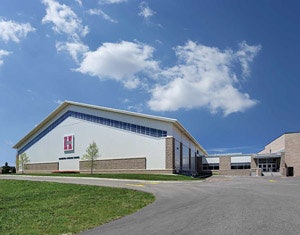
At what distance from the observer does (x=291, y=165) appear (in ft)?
197

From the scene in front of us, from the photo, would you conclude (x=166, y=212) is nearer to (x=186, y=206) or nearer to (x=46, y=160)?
(x=186, y=206)

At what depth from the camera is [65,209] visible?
1323 centimetres

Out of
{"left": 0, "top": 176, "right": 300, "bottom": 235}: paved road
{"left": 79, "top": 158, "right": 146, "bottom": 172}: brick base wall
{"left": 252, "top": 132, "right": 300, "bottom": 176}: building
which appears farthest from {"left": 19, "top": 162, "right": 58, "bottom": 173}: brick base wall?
{"left": 0, "top": 176, "right": 300, "bottom": 235}: paved road

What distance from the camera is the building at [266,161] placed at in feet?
196

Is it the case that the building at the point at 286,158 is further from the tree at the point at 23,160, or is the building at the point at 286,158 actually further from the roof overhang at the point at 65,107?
the tree at the point at 23,160

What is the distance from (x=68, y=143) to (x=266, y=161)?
121 ft

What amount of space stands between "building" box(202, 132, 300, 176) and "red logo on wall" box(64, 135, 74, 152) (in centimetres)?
2830

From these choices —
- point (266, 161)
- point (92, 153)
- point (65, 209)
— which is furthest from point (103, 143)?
point (65, 209)

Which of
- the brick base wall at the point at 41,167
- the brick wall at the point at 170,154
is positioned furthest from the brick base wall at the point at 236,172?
the brick base wall at the point at 41,167

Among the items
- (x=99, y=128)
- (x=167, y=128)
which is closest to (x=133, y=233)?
(x=167, y=128)

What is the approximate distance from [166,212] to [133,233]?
318cm

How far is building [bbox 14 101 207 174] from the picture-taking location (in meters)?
49.0

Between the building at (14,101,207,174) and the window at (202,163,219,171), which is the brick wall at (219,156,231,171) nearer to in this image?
the window at (202,163,219,171)

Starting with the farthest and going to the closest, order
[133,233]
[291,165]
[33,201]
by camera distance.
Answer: [291,165], [33,201], [133,233]
